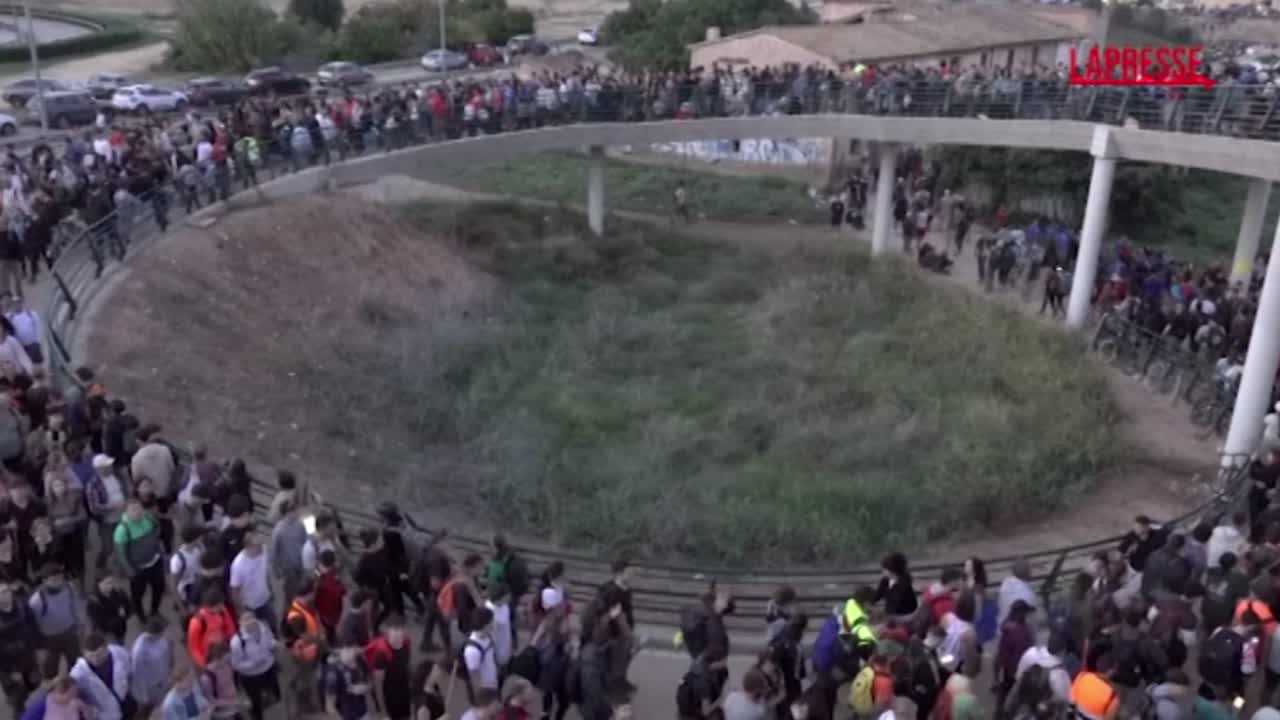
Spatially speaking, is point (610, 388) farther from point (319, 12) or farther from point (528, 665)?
point (319, 12)

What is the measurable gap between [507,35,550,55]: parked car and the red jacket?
183 feet

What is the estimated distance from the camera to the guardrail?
13016mm

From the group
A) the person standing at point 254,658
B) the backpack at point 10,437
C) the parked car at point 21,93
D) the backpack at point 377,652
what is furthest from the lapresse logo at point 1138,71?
the parked car at point 21,93

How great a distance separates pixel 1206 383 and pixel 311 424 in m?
15.0

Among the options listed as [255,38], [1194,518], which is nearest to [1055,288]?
[1194,518]

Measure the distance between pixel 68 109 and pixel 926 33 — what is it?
3018 centimetres

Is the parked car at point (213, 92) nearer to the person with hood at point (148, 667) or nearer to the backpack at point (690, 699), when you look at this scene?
the person with hood at point (148, 667)

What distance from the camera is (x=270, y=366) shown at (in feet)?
69.7

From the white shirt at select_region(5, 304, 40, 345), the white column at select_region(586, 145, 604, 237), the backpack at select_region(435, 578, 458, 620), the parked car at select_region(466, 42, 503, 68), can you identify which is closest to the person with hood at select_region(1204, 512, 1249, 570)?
the backpack at select_region(435, 578, 458, 620)

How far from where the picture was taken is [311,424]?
19766 mm

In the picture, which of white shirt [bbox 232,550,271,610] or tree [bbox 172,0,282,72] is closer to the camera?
white shirt [bbox 232,550,271,610]

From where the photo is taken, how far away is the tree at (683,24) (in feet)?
184

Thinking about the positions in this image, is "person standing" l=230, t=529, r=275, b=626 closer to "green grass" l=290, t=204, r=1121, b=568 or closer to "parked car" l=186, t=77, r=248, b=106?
"green grass" l=290, t=204, r=1121, b=568

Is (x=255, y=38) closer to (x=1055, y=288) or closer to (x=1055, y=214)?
(x=1055, y=214)
